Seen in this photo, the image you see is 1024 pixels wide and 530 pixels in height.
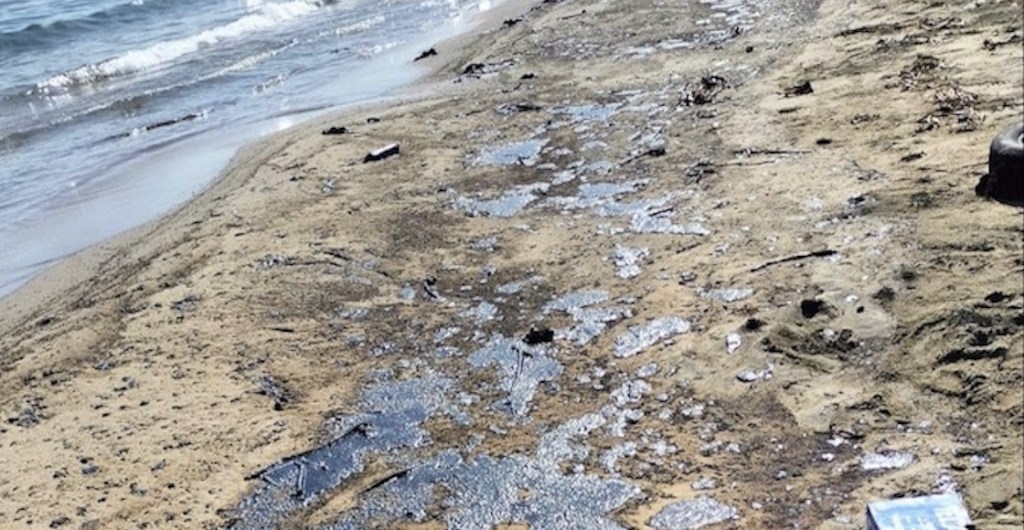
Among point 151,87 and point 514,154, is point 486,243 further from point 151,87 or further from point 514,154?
point 151,87

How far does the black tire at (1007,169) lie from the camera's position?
186 inches

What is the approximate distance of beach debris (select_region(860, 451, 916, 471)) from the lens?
3.56 metres

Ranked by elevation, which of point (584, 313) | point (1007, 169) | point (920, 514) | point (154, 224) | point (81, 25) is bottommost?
point (154, 224)

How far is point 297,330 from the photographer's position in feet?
18.4

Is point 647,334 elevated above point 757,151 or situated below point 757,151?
below

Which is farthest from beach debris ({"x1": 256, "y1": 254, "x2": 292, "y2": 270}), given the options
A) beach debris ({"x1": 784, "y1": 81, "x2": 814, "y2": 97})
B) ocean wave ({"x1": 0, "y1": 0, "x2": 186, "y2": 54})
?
ocean wave ({"x1": 0, "y1": 0, "x2": 186, "y2": 54})

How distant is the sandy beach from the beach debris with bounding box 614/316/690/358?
2 centimetres

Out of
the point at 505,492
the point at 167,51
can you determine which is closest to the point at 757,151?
the point at 505,492

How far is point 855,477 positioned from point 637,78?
6279 mm

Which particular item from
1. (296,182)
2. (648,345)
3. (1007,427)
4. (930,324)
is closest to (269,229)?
(296,182)

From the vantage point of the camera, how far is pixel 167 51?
17.5m

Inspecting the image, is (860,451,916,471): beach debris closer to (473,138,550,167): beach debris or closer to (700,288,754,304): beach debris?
(700,288,754,304): beach debris

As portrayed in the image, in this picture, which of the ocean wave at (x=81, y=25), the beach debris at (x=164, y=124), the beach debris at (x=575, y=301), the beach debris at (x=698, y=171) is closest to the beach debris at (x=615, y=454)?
the beach debris at (x=575, y=301)

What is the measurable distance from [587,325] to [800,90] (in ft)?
11.8
